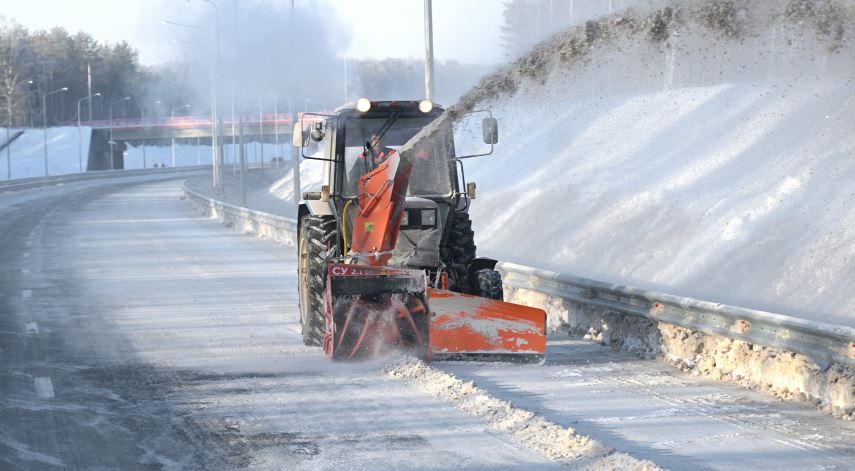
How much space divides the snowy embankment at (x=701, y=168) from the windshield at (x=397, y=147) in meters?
0.61

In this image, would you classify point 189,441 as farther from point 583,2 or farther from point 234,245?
point 583,2

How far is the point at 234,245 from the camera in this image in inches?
1073

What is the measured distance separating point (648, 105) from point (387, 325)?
84.8 ft

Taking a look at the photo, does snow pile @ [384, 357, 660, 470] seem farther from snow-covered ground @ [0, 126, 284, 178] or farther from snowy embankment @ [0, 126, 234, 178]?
snowy embankment @ [0, 126, 234, 178]

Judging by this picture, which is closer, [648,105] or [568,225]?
[568,225]

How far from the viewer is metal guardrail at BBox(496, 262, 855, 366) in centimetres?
839

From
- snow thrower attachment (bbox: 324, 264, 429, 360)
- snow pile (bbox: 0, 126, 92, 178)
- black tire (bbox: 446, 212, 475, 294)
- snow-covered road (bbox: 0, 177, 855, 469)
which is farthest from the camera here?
snow pile (bbox: 0, 126, 92, 178)

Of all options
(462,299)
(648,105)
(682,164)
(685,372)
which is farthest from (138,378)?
(648,105)

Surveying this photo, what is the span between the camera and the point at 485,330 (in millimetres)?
10531

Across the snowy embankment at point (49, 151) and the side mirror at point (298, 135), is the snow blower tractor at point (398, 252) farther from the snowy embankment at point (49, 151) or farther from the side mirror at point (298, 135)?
the snowy embankment at point (49, 151)

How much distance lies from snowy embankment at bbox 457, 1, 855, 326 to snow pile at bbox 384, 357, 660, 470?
2.87 metres

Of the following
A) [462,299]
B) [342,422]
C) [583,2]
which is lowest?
[342,422]

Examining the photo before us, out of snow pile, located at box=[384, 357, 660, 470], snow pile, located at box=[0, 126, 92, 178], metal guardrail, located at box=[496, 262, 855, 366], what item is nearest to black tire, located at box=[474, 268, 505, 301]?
metal guardrail, located at box=[496, 262, 855, 366]

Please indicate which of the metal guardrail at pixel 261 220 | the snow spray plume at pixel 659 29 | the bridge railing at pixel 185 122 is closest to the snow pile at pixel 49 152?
the bridge railing at pixel 185 122
